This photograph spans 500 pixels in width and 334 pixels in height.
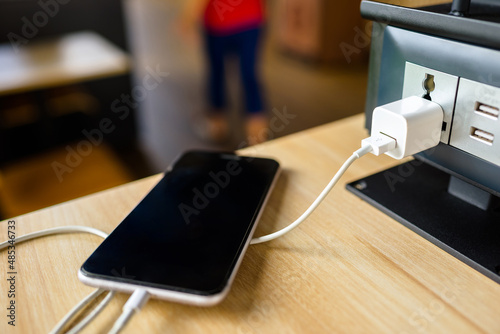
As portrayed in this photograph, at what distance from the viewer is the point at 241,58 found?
6.44ft

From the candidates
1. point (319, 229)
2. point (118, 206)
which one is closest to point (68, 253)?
point (118, 206)

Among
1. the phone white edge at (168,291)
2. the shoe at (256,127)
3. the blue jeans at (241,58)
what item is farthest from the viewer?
the shoe at (256,127)

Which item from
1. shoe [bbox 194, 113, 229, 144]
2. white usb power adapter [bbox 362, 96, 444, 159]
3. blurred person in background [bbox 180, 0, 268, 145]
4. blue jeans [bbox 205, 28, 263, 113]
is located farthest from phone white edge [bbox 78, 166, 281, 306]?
shoe [bbox 194, 113, 229, 144]

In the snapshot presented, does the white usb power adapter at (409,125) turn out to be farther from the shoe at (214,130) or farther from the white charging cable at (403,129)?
the shoe at (214,130)

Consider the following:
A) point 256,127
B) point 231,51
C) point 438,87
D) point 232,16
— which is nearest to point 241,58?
point 231,51

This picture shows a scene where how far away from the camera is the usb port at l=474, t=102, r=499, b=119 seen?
1.25ft

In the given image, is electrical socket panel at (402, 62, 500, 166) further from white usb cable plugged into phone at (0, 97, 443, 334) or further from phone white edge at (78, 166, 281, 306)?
phone white edge at (78, 166, 281, 306)

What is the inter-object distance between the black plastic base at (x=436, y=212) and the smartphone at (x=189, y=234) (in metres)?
0.13

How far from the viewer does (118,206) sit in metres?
0.51

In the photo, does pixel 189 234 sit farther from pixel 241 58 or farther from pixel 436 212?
pixel 241 58

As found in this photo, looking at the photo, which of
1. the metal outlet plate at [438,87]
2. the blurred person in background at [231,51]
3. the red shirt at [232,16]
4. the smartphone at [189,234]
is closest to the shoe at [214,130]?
the blurred person in background at [231,51]

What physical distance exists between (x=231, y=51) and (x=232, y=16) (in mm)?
246

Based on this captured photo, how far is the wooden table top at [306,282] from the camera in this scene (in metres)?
0.35

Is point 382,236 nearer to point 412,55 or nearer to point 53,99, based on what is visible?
point 412,55
